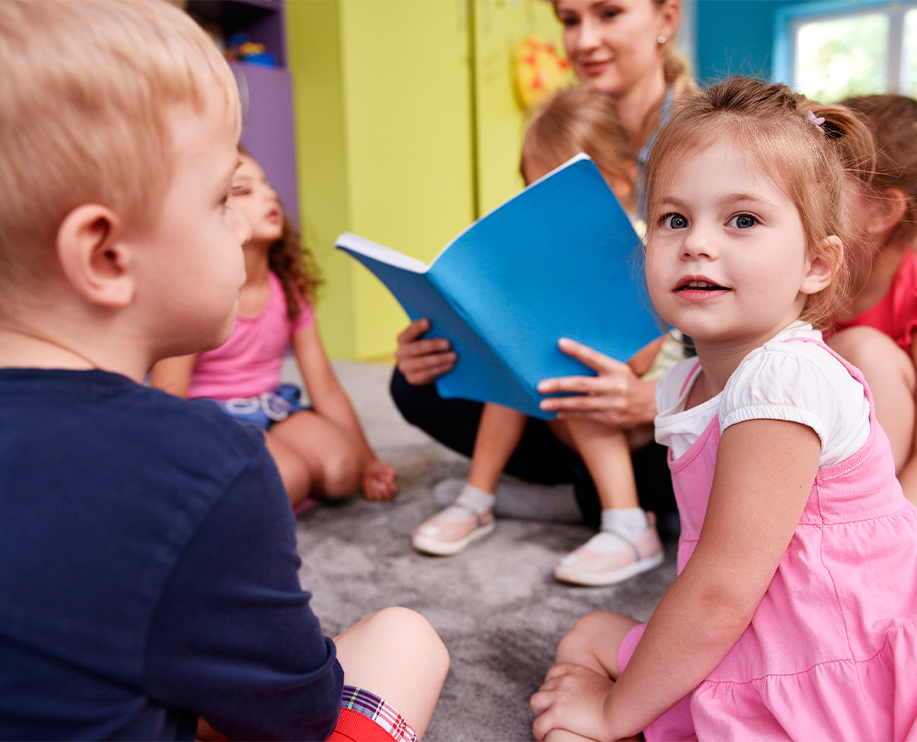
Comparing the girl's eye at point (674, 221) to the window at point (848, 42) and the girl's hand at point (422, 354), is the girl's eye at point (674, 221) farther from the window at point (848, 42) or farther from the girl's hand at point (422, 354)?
the window at point (848, 42)

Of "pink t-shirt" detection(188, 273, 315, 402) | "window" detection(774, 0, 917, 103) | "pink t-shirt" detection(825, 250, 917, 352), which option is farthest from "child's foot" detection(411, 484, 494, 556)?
"window" detection(774, 0, 917, 103)

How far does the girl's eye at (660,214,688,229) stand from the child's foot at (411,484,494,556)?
618mm

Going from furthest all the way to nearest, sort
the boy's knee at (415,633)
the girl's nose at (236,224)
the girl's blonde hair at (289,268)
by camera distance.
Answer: the girl's blonde hair at (289,268) → the boy's knee at (415,633) → the girl's nose at (236,224)

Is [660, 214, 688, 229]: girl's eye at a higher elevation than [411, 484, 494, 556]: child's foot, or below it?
higher

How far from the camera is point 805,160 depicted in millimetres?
560

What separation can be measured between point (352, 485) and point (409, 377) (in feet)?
0.96

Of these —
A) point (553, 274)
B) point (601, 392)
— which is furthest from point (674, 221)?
point (601, 392)

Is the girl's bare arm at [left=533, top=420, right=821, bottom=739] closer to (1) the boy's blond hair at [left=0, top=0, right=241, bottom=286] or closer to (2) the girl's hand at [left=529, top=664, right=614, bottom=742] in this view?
(2) the girl's hand at [left=529, top=664, right=614, bottom=742]

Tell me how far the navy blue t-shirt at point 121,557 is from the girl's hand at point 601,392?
0.61 m

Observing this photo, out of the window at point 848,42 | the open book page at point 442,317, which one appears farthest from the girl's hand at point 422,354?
the window at point 848,42

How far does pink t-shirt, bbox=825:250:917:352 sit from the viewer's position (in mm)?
878

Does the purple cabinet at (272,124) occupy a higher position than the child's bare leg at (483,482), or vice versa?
the purple cabinet at (272,124)

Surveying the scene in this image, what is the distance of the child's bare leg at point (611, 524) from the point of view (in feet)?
3.15

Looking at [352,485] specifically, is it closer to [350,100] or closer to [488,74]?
[350,100]
